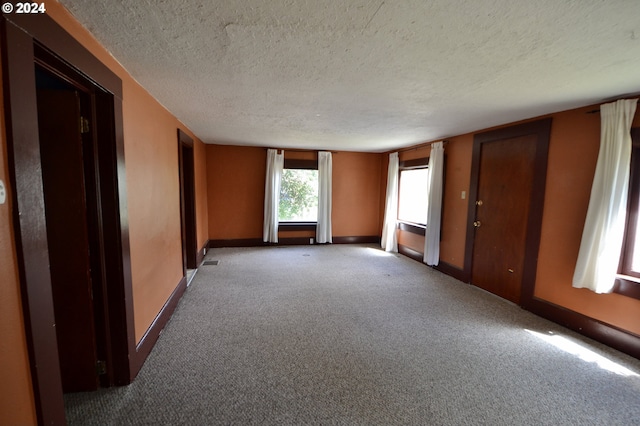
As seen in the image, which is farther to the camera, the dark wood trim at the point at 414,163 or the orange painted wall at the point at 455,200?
the dark wood trim at the point at 414,163

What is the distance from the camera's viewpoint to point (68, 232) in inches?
60.7

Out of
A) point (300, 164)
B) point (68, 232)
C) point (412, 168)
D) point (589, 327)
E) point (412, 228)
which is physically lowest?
point (589, 327)

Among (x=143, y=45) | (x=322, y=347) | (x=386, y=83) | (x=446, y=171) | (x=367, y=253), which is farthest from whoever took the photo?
(x=367, y=253)

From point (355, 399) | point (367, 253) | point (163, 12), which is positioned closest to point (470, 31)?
point (163, 12)

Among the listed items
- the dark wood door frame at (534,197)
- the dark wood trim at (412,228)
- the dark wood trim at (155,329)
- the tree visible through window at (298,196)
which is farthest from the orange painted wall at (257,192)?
the dark wood door frame at (534,197)

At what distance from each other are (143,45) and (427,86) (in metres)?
1.95

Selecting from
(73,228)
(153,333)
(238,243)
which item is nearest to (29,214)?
(73,228)

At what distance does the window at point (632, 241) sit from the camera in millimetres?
2205

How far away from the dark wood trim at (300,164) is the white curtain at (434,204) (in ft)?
8.25

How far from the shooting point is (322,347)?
7.27 feet

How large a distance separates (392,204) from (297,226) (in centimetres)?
217

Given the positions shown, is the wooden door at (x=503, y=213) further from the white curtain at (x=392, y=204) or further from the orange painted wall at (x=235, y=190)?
the orange painted wall at (x=235, y=190)

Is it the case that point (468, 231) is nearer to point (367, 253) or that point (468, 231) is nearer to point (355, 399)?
point (367, 253)

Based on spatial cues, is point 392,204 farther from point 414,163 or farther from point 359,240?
point 359,240
